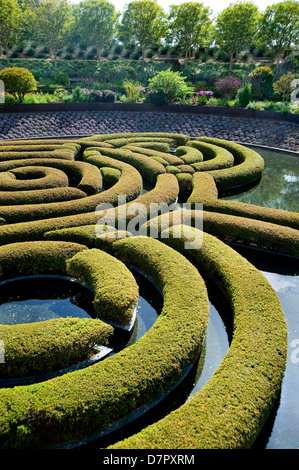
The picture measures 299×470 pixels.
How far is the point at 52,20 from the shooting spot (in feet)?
171

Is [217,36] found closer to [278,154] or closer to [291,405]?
[278,154]

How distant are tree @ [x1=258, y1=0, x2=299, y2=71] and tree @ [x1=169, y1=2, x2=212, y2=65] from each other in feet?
28.3

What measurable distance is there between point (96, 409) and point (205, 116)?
89.5ft

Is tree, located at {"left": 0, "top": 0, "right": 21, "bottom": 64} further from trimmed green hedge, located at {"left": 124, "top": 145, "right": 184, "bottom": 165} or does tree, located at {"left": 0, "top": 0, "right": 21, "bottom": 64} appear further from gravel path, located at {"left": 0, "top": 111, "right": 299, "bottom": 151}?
trimmed green hedge, located at {"left": 124, "top": 145, "right": 184, "bottom": 165}

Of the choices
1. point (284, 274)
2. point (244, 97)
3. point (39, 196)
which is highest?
point (244, 97)

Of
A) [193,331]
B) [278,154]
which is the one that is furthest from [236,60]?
[193,331]

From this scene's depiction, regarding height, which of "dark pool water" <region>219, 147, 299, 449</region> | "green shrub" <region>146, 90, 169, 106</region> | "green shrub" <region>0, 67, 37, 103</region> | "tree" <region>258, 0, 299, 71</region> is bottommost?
"dark pool water" <region>219, 147, 299, 449</region>

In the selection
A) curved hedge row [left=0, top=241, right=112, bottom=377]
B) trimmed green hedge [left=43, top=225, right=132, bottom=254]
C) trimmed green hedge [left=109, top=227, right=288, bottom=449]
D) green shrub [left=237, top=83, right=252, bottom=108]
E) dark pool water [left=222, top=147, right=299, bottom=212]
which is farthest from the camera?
green shrub [left=237, top=83, right=252, bottom=108]

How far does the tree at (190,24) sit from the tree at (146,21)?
181 centimetres

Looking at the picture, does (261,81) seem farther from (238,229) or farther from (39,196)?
(39,196)

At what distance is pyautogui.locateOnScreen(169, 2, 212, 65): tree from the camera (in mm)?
50625

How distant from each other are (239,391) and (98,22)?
64.8m

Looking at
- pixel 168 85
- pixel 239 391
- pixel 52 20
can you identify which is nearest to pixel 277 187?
pixel 239 391

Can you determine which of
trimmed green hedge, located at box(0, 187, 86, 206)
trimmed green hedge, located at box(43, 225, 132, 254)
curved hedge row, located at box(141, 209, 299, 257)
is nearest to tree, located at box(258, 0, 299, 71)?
curved hedge row, located at box(141, 209, 299, 257)
